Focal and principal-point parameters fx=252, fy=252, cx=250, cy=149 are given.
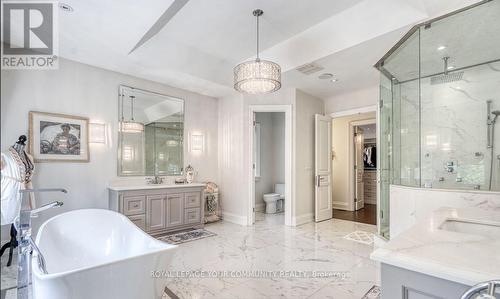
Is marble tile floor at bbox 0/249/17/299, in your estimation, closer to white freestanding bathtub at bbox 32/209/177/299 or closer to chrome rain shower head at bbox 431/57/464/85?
white freestanding bathtub at bbox 32/209/177/299

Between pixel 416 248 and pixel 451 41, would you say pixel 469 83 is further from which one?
pixel 416 248

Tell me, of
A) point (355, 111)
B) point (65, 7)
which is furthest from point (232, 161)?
point (65, 7)

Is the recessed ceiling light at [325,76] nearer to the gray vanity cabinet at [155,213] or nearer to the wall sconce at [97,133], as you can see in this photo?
the gray vanity cabinet at [155,213]

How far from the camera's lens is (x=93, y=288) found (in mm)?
1354

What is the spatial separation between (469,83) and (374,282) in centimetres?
292

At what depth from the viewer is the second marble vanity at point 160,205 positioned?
12.2 feet

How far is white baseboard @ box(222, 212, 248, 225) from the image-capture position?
4.90m

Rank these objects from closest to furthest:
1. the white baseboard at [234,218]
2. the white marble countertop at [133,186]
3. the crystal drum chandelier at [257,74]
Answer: the crystal drum chandelier at [257,74], the white marble countertop at [133,186], the white baseboard at [234,218]

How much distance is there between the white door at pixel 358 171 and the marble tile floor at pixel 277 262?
1.91 metres

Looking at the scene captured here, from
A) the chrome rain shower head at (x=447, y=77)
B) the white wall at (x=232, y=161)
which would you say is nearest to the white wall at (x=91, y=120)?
the white wall at (x=232, y=161)

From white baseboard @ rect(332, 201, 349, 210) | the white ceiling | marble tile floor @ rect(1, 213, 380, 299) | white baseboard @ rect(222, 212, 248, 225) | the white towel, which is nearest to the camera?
the white towel

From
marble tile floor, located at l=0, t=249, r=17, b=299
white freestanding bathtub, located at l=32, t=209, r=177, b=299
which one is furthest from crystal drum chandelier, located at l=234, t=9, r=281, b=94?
marble tile floor, located at l=0, t=249, r=17, b=299

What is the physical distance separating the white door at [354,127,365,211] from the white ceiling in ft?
8.37

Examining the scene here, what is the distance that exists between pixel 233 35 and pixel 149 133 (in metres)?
2.26
